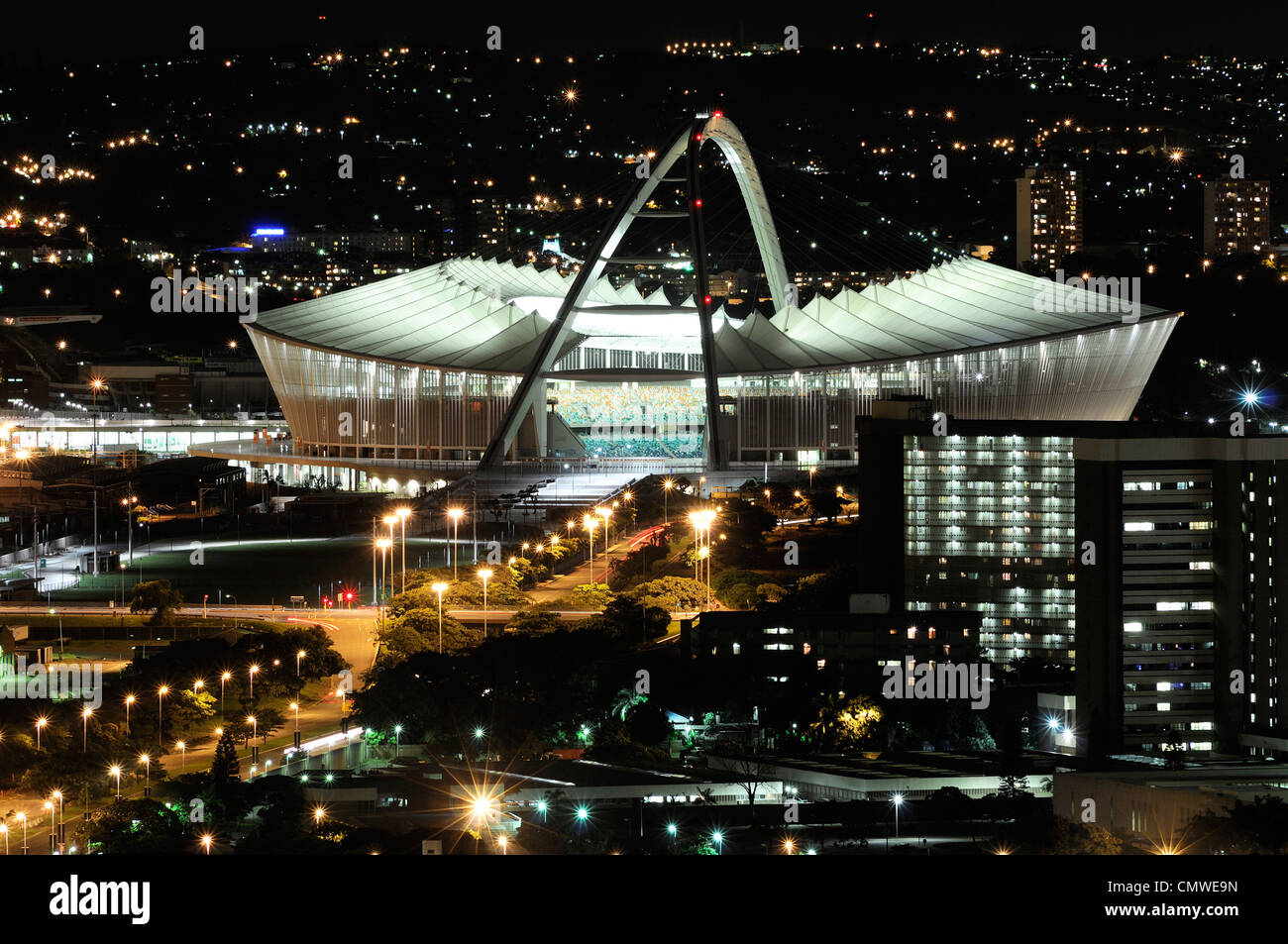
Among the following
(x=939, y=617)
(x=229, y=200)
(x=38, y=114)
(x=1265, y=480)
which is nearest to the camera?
(x=1265, y=480)

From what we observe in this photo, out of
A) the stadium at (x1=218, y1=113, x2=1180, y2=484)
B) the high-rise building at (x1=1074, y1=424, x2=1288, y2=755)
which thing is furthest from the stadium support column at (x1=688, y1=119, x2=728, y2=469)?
the high-rise building at (x1=1074, y1=424, x2=1288, y2=755)

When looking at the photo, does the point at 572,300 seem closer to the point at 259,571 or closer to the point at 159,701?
the point at 259,571

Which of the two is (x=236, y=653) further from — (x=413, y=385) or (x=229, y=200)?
(x=229, y=200)

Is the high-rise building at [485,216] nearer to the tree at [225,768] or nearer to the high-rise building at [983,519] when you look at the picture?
the high-rise building at [983,519]

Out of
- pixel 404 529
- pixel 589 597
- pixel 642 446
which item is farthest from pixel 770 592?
pixel 642 446
